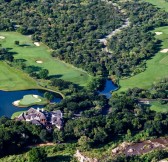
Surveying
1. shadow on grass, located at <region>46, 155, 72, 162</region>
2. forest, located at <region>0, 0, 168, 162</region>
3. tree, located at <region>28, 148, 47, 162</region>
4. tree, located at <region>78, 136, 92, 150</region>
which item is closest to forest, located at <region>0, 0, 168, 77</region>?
forest, located at <region>0, 0, 168, 162</region>

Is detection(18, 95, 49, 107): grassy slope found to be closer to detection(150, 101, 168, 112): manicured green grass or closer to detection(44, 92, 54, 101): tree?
detection(44, 92, 54, 101): tree

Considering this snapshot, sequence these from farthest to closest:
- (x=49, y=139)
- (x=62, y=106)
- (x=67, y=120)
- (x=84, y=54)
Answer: (x=84, y=54) < (x=62, y=106) < (x=67, y=120) < (x=49, y=139)

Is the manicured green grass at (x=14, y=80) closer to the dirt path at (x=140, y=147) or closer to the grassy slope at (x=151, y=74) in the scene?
the grassy slope at (x=151, y=74)

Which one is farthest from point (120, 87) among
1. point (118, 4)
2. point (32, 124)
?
point (118, 4)

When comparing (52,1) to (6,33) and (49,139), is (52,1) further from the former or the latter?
(49,139)

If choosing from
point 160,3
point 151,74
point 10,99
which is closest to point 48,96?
point 10,99

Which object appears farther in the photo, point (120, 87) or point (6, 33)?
point (6, 33)

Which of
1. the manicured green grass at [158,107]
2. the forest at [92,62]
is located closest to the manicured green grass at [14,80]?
the forest at [92,62]
